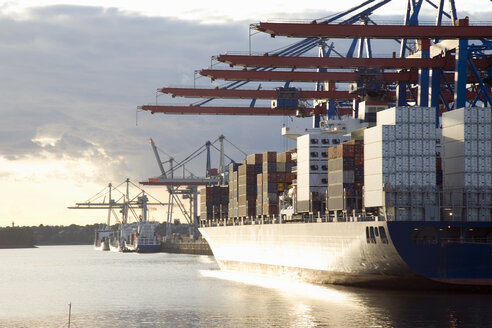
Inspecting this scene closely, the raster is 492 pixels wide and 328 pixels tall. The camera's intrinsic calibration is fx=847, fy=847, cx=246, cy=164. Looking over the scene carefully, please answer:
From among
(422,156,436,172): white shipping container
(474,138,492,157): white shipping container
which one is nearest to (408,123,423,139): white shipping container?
(422,156,436,172): white shipping container

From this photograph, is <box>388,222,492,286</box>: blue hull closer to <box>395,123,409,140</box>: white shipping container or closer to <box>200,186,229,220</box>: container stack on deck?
<box>395,123,409,140</box>: white shipping container

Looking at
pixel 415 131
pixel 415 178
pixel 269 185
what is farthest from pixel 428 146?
pixel 269 185

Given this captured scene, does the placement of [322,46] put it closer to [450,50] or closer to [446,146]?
[450,50]

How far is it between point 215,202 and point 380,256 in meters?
51.7

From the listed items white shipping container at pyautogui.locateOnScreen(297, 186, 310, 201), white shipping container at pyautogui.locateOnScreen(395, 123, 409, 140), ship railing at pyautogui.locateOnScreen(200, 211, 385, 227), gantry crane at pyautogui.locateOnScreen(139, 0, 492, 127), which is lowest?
ship railing at pyautogui.locateOnScreen(200, 211, 385, 227)

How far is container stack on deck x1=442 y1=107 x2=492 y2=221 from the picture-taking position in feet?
189

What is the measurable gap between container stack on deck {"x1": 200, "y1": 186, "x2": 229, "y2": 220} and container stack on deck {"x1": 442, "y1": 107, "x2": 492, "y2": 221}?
164ft

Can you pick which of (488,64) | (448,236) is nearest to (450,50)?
(488,64)

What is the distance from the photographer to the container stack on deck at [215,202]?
106 m

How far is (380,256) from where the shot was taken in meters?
57.8

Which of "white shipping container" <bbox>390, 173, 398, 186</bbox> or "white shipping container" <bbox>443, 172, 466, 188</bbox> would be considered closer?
"white shipping container" <bbox>390, 173, 398, 186</bbox>

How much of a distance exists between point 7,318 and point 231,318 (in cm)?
1381

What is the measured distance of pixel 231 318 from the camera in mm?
48281

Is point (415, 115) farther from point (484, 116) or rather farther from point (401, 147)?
point (484, 116)
